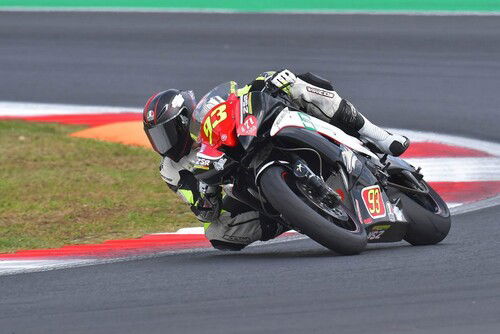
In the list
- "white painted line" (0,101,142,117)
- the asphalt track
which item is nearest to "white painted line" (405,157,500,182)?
the asphalt track

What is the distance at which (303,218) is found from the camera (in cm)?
680

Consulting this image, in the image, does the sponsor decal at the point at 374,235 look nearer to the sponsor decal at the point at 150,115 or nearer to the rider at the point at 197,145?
the rider at the point at 197,145

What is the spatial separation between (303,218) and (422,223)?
1185 millimetres

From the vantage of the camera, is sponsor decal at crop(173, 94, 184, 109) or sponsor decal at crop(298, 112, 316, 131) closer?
sponsor decal at crop(298, 112, 316, 131)

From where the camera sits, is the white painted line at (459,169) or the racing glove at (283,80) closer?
the racing glove at (283,80)

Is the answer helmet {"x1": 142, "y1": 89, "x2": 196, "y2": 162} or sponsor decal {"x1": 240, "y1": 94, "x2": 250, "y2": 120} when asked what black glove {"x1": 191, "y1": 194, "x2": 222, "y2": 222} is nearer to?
helmet {"x1": 142, "y1": 89, "x2": 196, "y2": 162}

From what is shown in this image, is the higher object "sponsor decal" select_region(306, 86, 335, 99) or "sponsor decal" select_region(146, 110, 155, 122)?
"sponsor decal" select_region(306, 86, 335, 99)

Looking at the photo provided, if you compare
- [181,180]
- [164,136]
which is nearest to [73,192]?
[181,180]

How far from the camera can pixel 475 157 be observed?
38.0 ft

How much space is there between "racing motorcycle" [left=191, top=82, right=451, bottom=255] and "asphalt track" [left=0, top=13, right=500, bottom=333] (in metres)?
0.18

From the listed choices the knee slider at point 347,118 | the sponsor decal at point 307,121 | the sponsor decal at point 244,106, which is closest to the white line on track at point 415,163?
the knee slider at point 347,118

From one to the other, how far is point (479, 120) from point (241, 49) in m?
4.82

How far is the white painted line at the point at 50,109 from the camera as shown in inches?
578

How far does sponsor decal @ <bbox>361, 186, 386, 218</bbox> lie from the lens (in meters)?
7.34
